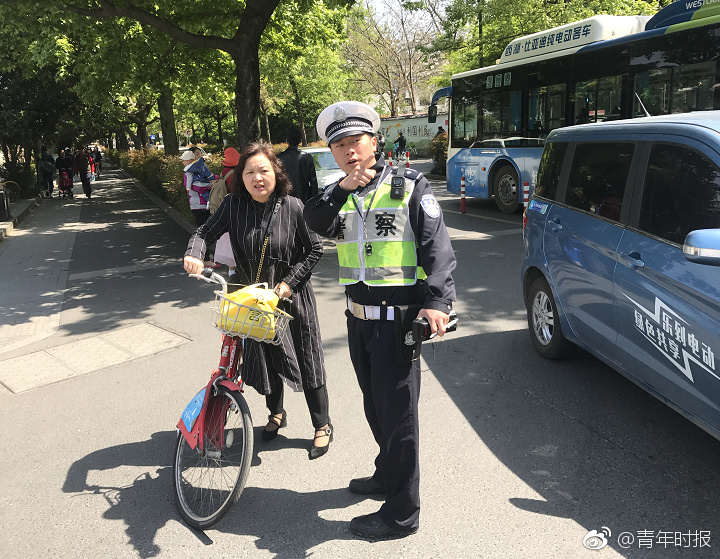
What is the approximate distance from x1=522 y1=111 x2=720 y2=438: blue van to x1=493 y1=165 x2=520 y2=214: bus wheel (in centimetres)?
781

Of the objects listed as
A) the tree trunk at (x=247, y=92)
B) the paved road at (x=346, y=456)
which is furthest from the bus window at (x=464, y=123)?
the paved road at (x=346, y=456)

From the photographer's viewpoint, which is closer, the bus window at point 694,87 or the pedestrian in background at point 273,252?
the pedestrian in background at point 273,252

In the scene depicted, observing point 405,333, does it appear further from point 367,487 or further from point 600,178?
point 600,178

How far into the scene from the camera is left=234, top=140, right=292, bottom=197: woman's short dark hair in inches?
139

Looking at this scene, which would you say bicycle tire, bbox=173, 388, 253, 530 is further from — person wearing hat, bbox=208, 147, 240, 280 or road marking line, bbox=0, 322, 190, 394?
road marking line, bbox=0, 322, 190, 394

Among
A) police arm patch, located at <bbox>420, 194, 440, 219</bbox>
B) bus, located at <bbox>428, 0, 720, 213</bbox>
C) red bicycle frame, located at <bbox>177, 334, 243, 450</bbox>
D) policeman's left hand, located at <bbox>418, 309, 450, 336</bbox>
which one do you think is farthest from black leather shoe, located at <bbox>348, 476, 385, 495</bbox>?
bus, located at <bbox>428, 0, 720, 213</bbox>

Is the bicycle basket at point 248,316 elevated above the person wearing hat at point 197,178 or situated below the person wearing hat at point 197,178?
below

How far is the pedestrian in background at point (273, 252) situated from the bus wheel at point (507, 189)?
9465 millimetres

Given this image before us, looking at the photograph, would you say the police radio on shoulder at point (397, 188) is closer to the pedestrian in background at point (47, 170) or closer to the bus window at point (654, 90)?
the bus window at point (654, 90)

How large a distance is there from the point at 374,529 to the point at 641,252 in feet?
6.80

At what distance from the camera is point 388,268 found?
273 cm

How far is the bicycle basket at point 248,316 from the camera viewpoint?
2904mm

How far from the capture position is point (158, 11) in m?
11.6

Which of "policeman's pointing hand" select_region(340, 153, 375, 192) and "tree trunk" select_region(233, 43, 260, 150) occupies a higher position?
"tree trunk" select_region(233, 43, 260, 150)
